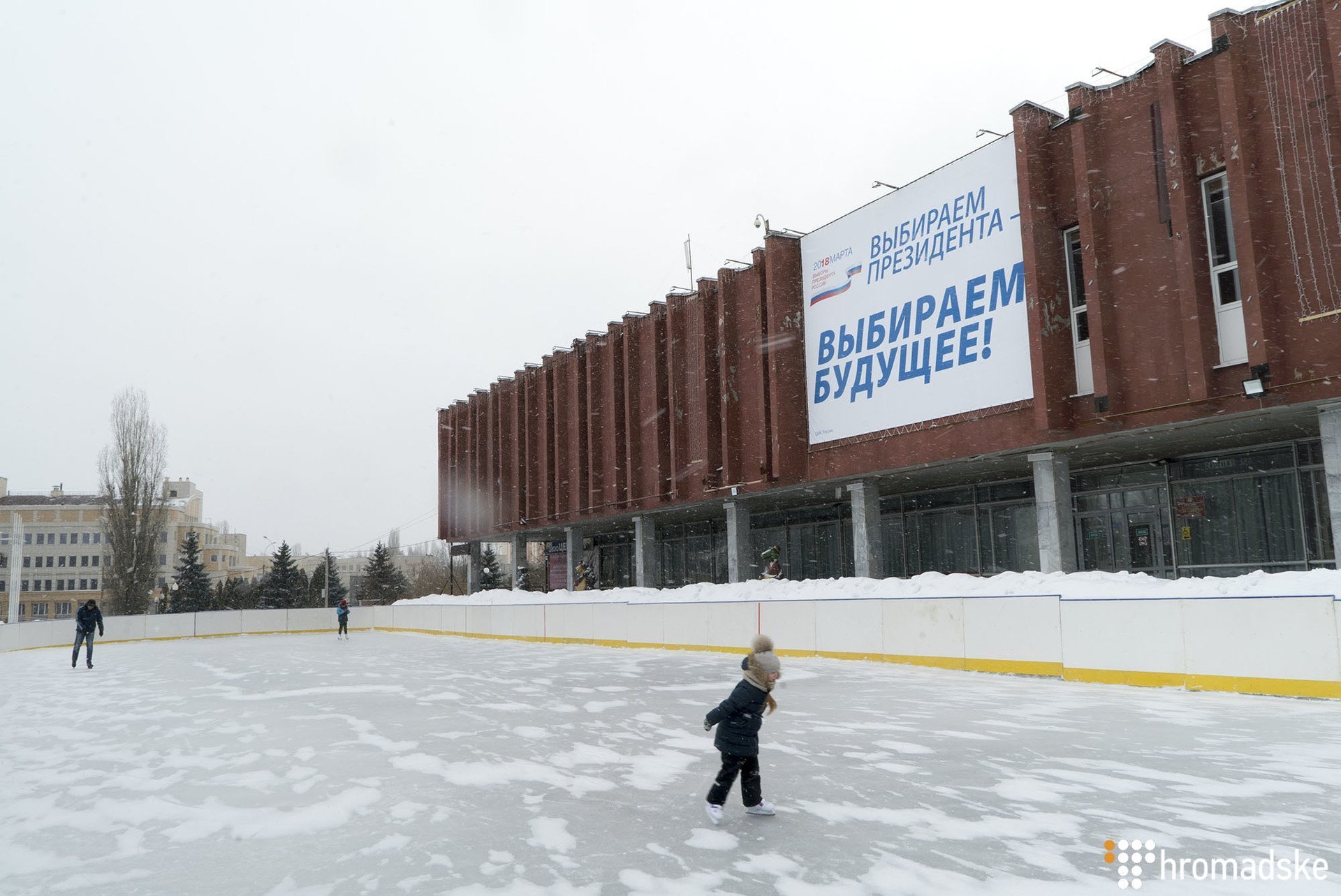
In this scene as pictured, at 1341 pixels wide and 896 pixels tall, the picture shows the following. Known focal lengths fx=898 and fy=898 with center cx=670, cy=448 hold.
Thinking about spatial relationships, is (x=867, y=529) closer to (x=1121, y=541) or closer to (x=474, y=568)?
(x=1121, y=541)

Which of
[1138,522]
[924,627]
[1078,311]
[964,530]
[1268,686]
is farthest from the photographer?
[964,530]

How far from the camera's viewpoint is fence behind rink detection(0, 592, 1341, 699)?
1129 centimetres

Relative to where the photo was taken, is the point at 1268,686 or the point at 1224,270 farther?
the point at 1224,270

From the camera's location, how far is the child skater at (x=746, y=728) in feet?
19.7

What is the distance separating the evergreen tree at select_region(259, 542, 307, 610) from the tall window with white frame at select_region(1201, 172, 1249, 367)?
63238 millimetres

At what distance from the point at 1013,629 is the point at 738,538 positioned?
51.3 ft

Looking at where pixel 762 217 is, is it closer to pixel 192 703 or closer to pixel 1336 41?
pixel 1336 41

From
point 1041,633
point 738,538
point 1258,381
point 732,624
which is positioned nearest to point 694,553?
point 738,538

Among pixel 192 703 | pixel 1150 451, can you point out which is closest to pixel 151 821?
pixel 192 703

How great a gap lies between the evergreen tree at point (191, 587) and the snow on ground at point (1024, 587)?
153ft

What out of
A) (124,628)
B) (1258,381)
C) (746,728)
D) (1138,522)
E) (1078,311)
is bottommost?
(124,628)

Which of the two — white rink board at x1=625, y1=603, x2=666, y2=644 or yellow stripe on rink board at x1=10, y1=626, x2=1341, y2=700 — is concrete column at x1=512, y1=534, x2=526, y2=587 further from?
yellow stripe on rink board at x1=10, y1=626, x2=1341, y2=700

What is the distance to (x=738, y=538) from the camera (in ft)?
Answer: 98.9

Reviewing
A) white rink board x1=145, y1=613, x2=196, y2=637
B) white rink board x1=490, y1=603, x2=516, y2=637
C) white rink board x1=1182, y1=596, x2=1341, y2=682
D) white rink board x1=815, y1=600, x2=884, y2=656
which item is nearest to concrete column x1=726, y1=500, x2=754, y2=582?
white rink board x1=490, y1=603, x2=516, y2=637
